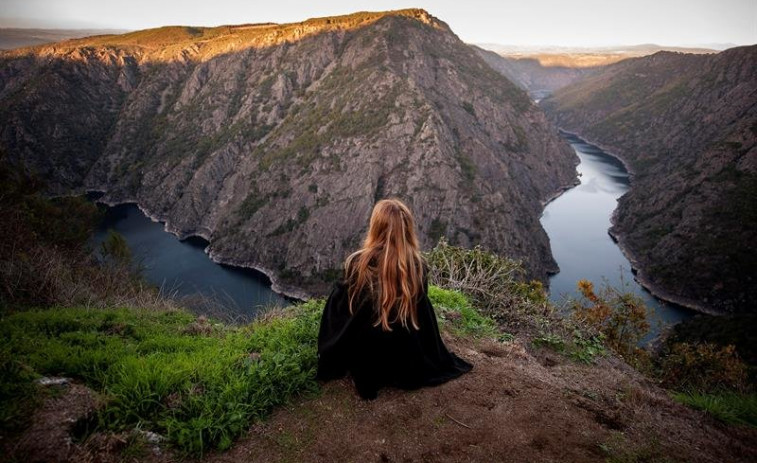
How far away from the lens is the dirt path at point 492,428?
13.4ft

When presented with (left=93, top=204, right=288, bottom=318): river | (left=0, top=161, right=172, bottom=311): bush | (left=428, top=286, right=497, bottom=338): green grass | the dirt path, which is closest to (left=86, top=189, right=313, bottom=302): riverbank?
(left=93, top=204, right=288, bottom=318): river

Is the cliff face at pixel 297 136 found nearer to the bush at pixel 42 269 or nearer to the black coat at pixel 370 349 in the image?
the bush at pixel 42 269

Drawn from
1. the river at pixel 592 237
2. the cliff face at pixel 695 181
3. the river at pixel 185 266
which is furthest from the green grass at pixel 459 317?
the cliff face at pixel 695 181

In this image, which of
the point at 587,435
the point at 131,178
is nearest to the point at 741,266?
the point at 587,435

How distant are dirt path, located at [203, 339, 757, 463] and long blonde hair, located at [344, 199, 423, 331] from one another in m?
1.04

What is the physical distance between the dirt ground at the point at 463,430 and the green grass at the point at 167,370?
7.9 inches

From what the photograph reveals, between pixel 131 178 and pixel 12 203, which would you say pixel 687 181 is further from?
pixel 131 178

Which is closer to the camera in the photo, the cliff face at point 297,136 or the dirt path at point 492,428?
the dirt path at point 492,428

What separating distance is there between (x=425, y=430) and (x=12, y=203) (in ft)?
85.3

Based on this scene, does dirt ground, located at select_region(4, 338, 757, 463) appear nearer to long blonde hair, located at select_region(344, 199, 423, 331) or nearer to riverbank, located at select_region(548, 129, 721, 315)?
long blonde hair, located at select_region(344, 199, 423, 331)

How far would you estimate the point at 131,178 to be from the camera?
102 m

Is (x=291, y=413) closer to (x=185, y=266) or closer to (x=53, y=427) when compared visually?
(x=53, y=427)

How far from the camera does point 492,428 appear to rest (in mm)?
4434

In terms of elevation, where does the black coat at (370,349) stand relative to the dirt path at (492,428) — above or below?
above
